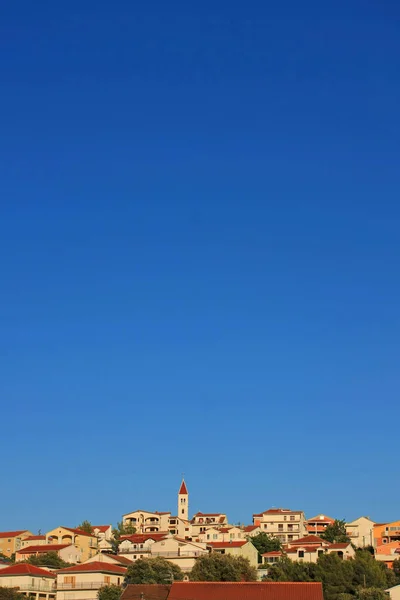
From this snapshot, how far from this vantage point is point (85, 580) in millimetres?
78438

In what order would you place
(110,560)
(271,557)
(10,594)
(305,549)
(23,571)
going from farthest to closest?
(271,557) < (305,549) < (110,560) < (23,571) < (10,594)

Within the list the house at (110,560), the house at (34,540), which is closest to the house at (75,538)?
the house at (34,540)

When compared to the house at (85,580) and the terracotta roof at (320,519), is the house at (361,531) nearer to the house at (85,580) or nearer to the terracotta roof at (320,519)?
the terracotta roof at (320,519)

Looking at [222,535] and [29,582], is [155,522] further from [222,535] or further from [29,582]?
[29,582]

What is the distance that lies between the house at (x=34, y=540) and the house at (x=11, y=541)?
1378 millimetres

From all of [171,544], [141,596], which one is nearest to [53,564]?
[171,544]

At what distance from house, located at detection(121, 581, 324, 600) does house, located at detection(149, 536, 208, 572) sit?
17.4 metres

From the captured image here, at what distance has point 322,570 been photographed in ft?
247

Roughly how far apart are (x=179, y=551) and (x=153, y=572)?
37.4ft

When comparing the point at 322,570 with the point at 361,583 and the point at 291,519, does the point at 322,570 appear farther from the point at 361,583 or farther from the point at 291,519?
the point at 291,519

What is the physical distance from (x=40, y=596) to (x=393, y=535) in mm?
45803

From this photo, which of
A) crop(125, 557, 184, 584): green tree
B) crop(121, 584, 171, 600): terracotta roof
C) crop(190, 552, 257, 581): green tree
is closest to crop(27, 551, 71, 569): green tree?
crop(125, 557, 184, 584): green tree

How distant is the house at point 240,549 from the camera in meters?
90.2

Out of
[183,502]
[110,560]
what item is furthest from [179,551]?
[183,502]
